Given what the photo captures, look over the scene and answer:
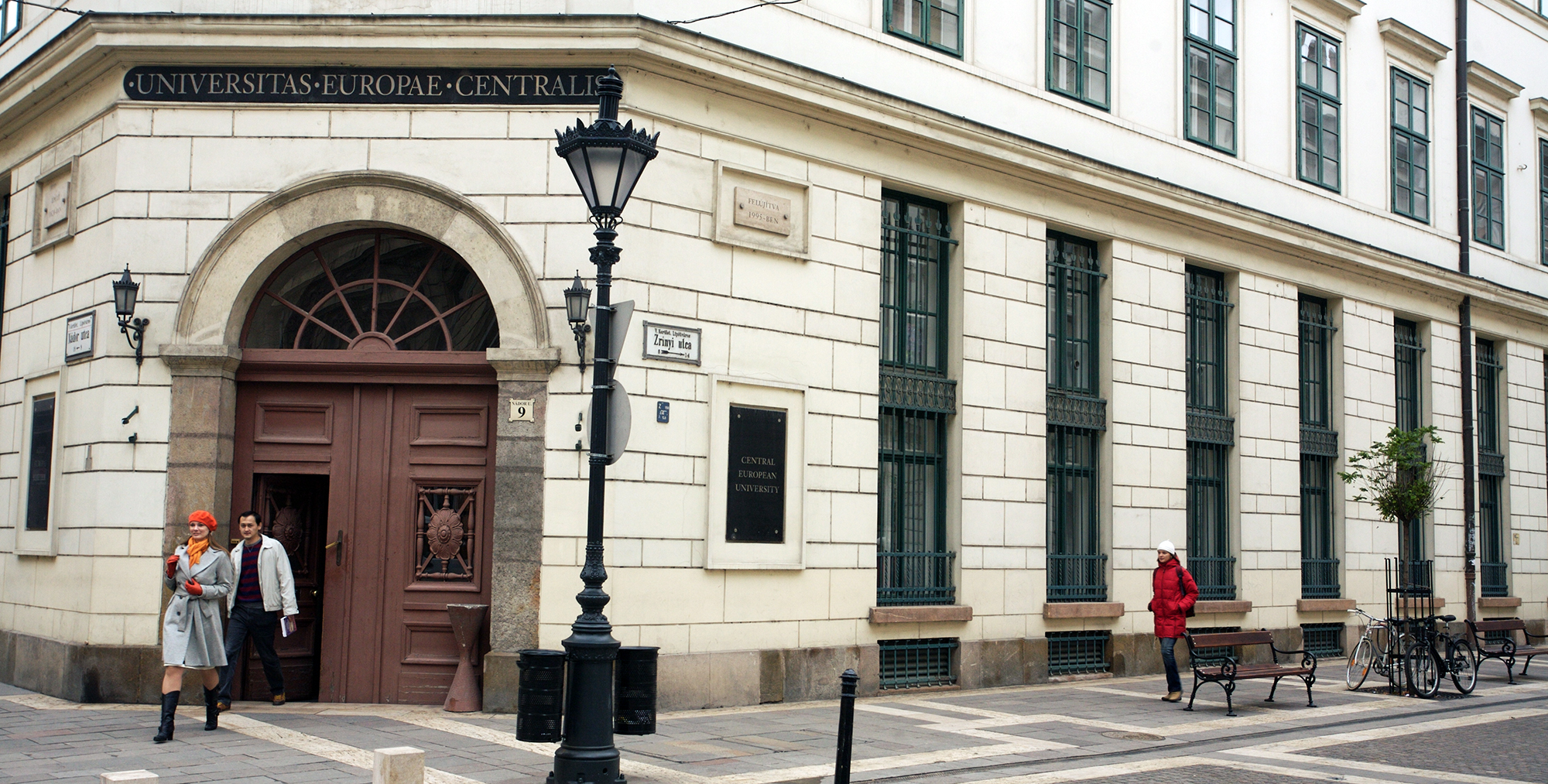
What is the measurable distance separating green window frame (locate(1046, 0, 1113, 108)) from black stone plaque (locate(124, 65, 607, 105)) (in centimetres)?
686

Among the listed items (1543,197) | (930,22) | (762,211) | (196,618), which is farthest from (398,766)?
(1543,197)

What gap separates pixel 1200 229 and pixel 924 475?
6104mm

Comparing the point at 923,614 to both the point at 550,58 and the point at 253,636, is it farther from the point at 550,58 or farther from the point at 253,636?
the point at 550,58

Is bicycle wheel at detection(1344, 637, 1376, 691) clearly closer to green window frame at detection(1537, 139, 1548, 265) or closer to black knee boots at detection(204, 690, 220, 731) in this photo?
black knee boots at detection(204, 690, 220, 731)

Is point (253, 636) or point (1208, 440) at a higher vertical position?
point (1208, 440)

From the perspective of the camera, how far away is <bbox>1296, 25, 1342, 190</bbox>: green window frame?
20.5 meters

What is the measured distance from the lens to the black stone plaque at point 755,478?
13.3 m

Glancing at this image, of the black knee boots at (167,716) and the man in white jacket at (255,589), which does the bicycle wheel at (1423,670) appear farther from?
the black knee boots at (167,716)

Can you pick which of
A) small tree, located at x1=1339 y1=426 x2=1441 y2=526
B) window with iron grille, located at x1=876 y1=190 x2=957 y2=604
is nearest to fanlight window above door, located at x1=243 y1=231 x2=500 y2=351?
window with iron grille, located at x1=876 y1=190 x2=957 y2=604

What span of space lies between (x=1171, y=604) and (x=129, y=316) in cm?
1086

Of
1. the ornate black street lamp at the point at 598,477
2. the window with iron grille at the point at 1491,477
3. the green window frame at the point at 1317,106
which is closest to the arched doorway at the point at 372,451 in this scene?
the ornate black street lamp at the point at 598,477

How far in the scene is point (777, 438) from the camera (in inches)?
538

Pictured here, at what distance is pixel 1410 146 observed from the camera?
22.8m

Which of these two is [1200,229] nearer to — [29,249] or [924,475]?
[924,475]
